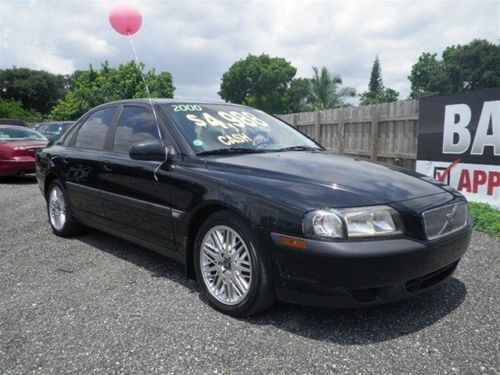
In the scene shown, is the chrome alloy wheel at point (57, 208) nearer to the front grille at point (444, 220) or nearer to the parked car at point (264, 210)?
the parked car at point (264, 210)

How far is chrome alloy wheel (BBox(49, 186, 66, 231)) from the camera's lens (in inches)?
198

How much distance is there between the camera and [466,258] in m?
4.19

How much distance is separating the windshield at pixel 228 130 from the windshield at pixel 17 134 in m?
8.35

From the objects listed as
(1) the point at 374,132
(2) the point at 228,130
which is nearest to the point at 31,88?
(1) the point at 374,132

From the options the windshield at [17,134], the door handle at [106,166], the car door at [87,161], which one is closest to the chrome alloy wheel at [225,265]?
the door handle at [106,166]

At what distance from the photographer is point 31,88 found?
63844mm

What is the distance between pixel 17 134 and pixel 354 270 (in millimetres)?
10585

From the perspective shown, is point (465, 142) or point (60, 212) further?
point (465, 142)

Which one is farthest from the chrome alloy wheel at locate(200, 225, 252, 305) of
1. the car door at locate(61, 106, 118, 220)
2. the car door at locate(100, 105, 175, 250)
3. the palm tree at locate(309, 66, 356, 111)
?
the palm tree at locate(309, 66, 356, 111)

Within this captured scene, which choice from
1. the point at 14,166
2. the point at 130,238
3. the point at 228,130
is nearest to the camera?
the point at 228,130

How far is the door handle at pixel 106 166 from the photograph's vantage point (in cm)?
402

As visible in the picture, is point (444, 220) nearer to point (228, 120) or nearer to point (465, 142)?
point (228, 120)

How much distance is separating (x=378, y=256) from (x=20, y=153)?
966 cm

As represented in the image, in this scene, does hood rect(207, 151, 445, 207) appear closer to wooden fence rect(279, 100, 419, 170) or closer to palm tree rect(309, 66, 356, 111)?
wooden fence rect(279, 100, 419, 170)
